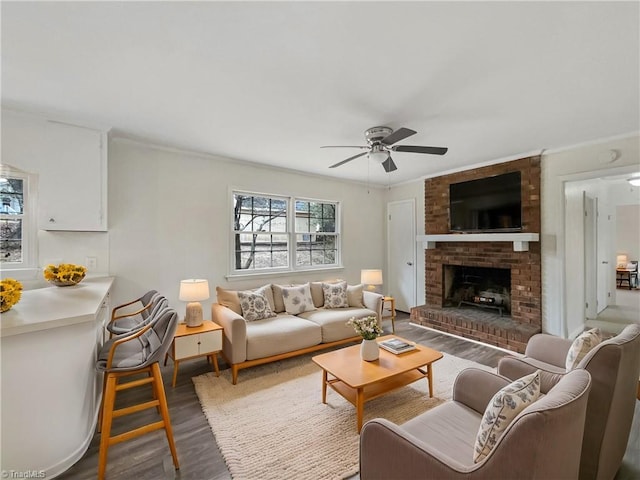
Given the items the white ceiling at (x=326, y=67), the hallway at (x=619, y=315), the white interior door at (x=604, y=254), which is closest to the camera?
the white ceiling at (x=326, y=67)

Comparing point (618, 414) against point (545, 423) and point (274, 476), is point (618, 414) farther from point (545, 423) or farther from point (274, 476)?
point (274, 476)

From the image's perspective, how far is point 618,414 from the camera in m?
1.43

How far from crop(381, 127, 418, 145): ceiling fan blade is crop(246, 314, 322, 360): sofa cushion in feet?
7.26

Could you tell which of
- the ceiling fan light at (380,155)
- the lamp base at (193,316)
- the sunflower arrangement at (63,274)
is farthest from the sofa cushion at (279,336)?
the ceiling fan light at (380,155)

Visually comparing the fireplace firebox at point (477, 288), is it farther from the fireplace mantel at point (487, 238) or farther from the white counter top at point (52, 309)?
the white counter top at point (52, 309)

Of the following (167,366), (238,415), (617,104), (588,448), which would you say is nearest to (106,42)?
(238,415)

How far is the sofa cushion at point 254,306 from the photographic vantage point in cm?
343

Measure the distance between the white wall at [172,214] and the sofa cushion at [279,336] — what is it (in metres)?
0.94

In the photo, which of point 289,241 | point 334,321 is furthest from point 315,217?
point 334,321

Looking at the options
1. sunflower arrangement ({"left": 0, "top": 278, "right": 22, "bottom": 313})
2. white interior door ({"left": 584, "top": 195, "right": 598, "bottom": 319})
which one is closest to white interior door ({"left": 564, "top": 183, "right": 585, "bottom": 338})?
white interior door ({"left": 584, "top": 195, "right": 598, "bottom": 319})

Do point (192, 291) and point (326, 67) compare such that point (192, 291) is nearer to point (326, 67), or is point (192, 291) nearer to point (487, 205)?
point (326, 67)

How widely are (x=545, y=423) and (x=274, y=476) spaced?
59.4 inches

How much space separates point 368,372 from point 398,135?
1964 mm

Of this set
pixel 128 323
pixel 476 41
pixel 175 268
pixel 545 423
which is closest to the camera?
pixel 545 423
